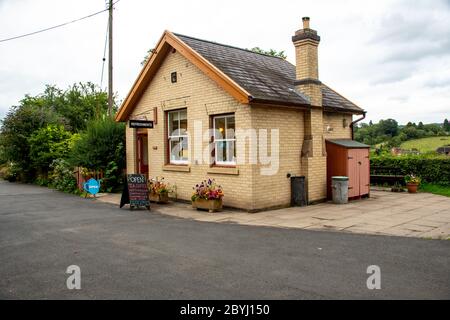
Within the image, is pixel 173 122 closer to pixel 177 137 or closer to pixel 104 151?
pixel 177 137

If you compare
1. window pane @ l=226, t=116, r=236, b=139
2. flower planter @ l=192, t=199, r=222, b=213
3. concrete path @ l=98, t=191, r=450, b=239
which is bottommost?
concrete path @ l=98, t=191, r=450, b=239

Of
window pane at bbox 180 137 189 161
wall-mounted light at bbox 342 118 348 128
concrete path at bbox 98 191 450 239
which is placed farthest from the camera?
wall-mounted light at bbox 342 118 348 128

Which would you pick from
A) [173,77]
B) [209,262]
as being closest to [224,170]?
[173,77]

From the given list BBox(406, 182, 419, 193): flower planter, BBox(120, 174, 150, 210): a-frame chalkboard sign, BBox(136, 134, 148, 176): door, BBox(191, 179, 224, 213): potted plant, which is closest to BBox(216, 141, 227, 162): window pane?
BBox(191, 179, 224, 213): potted plant

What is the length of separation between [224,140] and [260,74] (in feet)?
9.27

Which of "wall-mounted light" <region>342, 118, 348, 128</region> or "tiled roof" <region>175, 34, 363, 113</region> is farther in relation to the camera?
"wall-mounted light" <region>342, 118, 348, 128</region>

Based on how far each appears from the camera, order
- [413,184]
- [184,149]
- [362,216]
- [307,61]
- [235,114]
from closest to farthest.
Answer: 1. [362,216]
2. [235,114]
3. [307,61]
4. [184,149]
5. [413,184]

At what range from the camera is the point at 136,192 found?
40.5ft

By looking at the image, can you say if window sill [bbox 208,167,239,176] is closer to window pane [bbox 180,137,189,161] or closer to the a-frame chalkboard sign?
window pane [bbox 180,137,189,161]

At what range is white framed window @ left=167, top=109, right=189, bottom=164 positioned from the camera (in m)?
14.0

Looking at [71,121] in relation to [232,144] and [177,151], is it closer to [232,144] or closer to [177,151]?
[177,151]

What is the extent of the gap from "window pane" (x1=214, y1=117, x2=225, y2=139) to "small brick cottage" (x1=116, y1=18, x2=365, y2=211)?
0.10ft
